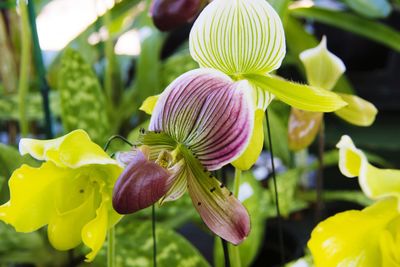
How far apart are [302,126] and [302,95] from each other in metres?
0.16

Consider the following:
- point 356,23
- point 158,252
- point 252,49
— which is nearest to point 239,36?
point 252,49

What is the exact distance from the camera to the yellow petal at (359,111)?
46cm

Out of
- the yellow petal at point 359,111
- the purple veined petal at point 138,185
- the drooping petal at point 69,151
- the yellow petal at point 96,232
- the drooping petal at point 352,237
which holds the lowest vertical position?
the yellow petal at point 359,111

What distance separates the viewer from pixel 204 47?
33 centimetres

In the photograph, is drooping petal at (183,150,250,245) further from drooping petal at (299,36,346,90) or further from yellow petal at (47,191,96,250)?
drooping petal at (299,36,346,90)

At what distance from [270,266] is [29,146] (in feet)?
1.82

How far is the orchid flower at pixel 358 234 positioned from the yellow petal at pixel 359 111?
18 cm

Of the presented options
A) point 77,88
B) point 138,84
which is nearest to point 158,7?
point 77,88

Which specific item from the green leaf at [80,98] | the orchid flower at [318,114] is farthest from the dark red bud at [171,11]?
the green leaf at [80,98]

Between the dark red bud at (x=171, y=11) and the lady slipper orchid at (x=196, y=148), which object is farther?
the dark red bud at (x=171, y=11)

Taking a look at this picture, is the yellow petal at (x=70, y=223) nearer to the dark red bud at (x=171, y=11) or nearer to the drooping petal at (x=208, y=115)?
the drooping petal at (x=208, y=115)

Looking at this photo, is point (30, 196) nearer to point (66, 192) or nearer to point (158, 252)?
point (66, 192)

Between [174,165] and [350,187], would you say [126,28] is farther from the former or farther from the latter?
[174,165]

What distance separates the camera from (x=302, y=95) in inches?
12.7
